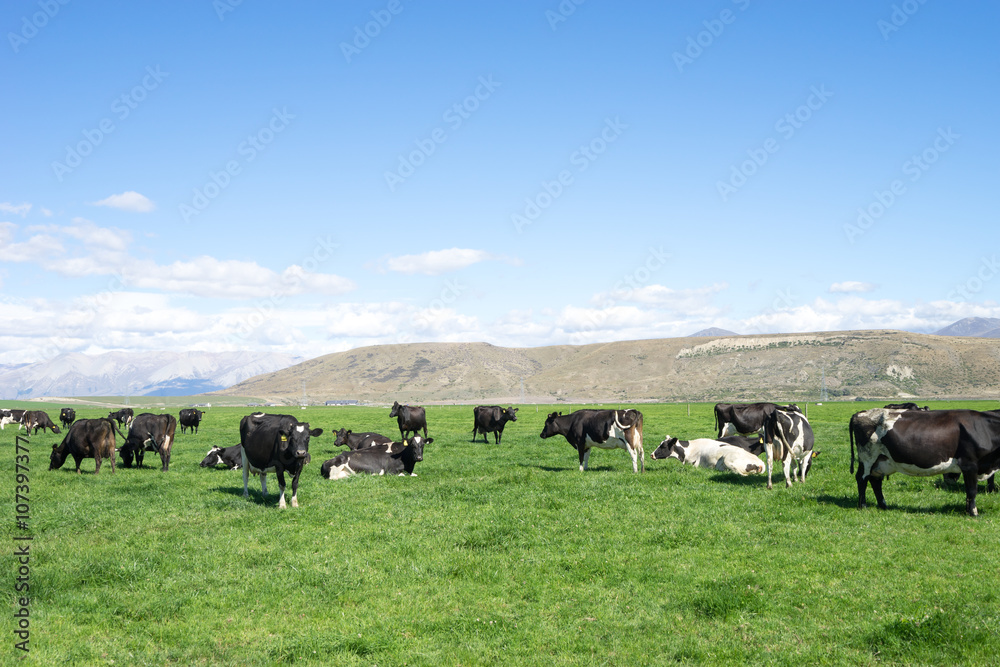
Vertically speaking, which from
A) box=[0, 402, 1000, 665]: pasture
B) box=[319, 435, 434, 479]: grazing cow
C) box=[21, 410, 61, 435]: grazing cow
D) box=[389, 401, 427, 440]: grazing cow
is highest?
box=[21, 410, 61, 435]: grazing cow

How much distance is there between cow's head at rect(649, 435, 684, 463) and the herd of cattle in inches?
2.0

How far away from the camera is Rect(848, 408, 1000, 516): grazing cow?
14414 millimetres

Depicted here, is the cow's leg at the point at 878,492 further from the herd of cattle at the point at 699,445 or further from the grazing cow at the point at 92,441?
the grazing cow at the point at 92,441

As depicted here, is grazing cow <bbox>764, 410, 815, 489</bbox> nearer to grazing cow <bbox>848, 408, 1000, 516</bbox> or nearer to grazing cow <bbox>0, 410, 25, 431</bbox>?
grazing cow <bbox>848, 408, 1000, 516</bbox>

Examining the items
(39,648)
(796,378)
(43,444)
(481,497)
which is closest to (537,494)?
(481,497)

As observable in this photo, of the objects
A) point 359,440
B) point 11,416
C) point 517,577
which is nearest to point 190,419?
point 11,416

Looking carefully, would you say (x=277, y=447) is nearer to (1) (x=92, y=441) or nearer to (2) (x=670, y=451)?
(1) (x=92, y=441)

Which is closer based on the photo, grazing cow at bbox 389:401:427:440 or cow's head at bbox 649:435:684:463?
cow's head at bbox 649:435:684:463

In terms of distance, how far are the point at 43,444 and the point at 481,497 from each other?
2878cm

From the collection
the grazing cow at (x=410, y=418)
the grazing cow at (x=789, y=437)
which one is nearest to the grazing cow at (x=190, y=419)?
the grazing cow at (x=410, y=418)

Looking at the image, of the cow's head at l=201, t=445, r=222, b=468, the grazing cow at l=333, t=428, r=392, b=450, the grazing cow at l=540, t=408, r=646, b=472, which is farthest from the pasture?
the grazing cow at l=333, t=428, r=392, b=450

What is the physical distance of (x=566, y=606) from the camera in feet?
31.1

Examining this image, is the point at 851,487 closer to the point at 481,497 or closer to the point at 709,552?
the point at 709,552

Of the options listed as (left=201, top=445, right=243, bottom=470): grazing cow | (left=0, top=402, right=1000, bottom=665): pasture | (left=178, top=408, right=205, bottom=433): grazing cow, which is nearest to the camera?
(left=0, top=402, right=1000, bottom=665): pasture
